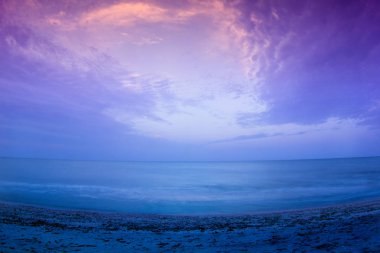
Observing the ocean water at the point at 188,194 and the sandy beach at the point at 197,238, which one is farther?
the ocean water at the point at 188,194

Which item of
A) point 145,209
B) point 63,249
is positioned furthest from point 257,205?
point 63,249

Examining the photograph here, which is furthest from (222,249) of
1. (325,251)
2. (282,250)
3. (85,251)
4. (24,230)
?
(24,230)

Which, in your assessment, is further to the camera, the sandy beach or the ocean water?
the ocean water

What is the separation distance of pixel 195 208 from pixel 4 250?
2601 cm

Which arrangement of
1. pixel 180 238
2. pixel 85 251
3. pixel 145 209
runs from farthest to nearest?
pixel 145 209, pixel 180 238, pixel 85 251

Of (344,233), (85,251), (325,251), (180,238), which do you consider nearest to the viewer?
(325,251)

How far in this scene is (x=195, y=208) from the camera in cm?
3575

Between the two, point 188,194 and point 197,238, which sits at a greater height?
point 188,194

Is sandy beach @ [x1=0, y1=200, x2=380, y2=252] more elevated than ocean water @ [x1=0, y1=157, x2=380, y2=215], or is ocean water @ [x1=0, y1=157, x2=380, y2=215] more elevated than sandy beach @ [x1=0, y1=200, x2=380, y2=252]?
ocean water @ [x1=0, y1=157, x2=380, y2=215]

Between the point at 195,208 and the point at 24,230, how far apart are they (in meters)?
22.7

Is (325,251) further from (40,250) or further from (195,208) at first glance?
(195,208)

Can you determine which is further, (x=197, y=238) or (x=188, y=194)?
(x=188, y=194)

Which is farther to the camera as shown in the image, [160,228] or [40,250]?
[160,228]

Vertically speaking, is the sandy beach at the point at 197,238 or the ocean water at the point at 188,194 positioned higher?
the ocean water at the point at 188,194
